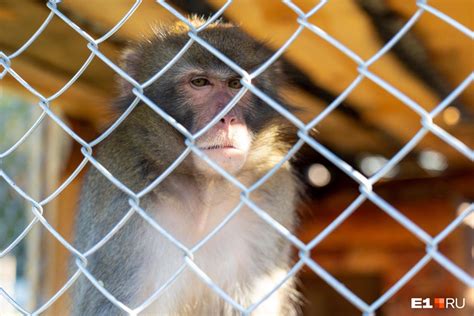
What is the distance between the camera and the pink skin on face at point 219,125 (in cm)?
247

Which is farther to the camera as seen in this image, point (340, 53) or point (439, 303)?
point (439, 303)

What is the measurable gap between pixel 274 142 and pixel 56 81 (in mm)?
2438

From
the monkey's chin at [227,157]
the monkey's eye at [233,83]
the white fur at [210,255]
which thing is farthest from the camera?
the monkey's eye at [233,83]

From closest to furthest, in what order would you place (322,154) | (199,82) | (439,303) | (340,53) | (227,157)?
1. (322,154)
2. (227,157)
3. (199,82)
4. (340,53)
5. (439,303)

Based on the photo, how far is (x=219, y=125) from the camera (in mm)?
2488

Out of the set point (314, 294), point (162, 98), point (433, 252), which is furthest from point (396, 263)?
point (433, 252)

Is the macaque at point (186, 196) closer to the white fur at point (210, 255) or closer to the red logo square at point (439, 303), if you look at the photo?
the white fur at point (210, 255)

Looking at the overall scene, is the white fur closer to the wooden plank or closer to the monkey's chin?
the monkey's chin

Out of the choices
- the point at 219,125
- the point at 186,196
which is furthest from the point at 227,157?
the point at 186,196

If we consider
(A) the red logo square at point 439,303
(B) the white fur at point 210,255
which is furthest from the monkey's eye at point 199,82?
(A) the red logo square at point 439,303

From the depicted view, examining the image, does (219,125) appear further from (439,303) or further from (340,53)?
(439,303)

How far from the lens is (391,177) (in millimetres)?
6555

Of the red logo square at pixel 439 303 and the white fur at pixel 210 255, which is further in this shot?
the red logo square at pixel 439 303

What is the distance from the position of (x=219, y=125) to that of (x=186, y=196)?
0.50 metres
